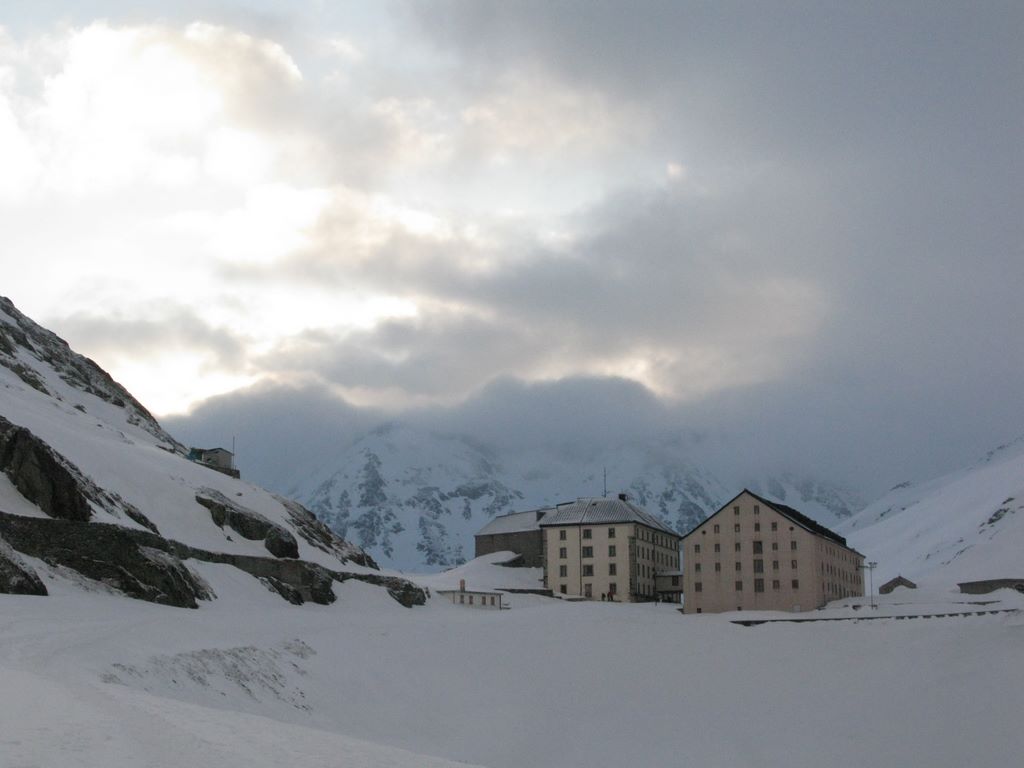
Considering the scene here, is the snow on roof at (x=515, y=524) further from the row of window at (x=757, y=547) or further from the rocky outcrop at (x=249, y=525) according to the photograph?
the rocky outcrop at (x=249, y=525)

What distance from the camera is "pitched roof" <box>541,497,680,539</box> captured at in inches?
5428

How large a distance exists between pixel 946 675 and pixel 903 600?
5822cm

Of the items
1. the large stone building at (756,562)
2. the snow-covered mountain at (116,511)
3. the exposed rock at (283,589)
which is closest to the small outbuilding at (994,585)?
the large stone building at (756,562)

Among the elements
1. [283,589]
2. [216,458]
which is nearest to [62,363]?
[216,458]

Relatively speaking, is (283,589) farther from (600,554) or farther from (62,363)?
(600,554)

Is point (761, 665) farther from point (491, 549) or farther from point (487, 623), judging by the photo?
point (491, 549)

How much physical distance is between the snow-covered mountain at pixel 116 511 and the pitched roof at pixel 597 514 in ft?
132

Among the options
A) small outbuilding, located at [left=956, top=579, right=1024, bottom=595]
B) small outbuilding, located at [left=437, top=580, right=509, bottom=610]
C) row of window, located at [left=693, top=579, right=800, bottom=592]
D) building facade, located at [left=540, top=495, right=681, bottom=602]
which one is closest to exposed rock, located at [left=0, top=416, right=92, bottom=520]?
small outbuilding, located at [left=437, top=580, right=509, bottom=610]

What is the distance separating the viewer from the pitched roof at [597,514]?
13788cm

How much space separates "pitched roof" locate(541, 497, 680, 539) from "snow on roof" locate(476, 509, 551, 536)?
10351 mm

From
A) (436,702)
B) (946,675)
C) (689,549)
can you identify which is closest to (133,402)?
(689,549)

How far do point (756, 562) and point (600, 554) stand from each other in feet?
94.8

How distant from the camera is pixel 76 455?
239 feet

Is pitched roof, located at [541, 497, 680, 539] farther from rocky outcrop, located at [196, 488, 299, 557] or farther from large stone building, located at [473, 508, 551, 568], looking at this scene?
rocky outcrop, located at [196, 488, 299, 557]
